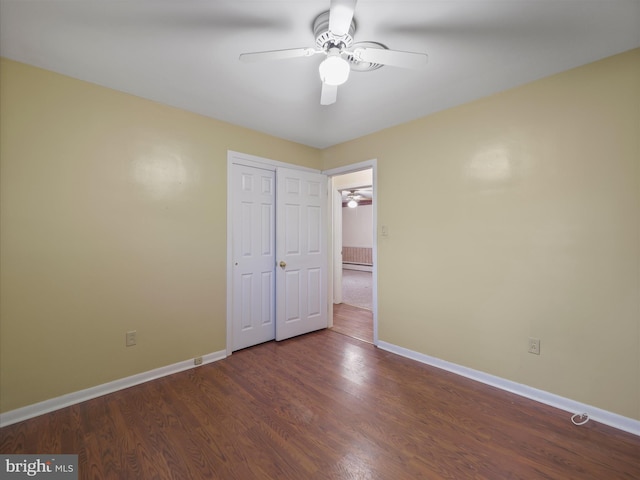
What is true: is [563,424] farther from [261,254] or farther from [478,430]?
[261,254]

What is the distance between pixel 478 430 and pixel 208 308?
2.50 m

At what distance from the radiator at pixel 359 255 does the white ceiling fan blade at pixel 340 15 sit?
8.42 metres

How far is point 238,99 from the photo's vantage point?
8.25ft

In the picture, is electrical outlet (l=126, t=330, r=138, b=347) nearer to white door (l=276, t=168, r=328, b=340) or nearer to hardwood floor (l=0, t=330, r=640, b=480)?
hardwood floor (l=0, t=330, r=640, b=480)

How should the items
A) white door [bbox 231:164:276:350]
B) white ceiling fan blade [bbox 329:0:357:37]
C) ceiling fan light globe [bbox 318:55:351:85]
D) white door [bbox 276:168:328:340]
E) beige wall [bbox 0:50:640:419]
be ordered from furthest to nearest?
white door [bbox 276:168:328:340]
white door [bbox 231:164:276:350]
beige wall [bbox 0:50:640:419]
ceiling fan light globe [bbox 318:55:351:85]
white ceiling fan blade [bbox 329:0:357:37]

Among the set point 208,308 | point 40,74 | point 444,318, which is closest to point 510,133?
point 444,318

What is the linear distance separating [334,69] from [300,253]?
7.89ft

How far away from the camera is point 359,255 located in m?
10.0

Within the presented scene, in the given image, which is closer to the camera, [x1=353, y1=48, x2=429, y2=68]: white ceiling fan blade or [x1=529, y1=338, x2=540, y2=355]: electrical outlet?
[x1=353, y1=48, x2=429, y2=68]: white ceiling fan blade

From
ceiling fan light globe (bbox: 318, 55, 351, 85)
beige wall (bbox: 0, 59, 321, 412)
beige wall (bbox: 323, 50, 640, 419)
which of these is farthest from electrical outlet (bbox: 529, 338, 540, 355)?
beige wall (bbox: 0, 59, 321, 412)

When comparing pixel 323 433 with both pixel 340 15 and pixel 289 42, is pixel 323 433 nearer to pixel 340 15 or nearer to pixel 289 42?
pixel 340 15

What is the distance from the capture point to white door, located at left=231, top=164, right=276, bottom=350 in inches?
123

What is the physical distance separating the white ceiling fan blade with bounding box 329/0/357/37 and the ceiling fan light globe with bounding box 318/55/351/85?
0.12m

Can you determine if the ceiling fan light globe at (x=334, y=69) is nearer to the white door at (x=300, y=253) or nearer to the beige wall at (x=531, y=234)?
the beige wall at (x=531, y=234)
